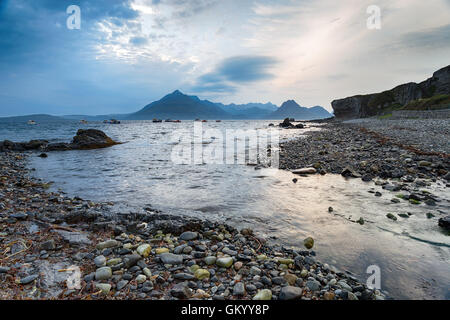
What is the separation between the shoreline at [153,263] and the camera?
3.08m

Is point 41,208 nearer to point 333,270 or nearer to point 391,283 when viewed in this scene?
point 333,270

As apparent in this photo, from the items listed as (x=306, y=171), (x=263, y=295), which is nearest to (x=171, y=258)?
(x=263, y=295)

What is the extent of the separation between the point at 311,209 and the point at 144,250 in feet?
17.0

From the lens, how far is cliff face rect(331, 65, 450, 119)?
86.4 metres

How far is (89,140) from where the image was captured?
26.1m

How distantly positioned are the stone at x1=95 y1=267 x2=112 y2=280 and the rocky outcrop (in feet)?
85.4

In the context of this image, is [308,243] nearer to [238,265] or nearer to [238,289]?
[238,265]

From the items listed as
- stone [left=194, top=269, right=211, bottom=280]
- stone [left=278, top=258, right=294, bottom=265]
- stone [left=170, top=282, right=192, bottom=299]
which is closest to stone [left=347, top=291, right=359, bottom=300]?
stone [left=278, top=258, right=294, bottom=265]

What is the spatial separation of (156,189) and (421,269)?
8.68 meters

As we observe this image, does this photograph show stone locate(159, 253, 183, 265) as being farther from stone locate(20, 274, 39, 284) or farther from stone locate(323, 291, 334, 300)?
stone locate(323, 291, 334, 300)

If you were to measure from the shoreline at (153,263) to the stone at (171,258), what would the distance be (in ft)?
0.05

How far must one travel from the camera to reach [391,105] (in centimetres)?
10631

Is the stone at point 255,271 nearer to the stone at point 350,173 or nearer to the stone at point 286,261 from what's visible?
the stone at point 286,261
